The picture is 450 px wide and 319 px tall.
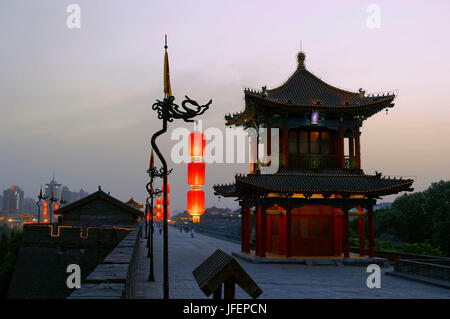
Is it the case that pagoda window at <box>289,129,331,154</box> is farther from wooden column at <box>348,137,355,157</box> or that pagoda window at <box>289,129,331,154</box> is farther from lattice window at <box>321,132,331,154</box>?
wooden column at <box>348,137,355,157</box>

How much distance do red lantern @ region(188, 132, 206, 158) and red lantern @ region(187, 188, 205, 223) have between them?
4.14 ft

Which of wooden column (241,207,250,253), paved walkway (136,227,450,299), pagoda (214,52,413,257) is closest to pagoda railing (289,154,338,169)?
pagoda (214,52,413,257)

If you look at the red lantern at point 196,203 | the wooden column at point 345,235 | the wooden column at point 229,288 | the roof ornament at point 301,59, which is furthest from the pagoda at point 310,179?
the wooden column at point 229,288

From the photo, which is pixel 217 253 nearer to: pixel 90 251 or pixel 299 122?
pixel 299 122

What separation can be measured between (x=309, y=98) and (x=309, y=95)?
1.57 feet

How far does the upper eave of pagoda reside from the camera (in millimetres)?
21797

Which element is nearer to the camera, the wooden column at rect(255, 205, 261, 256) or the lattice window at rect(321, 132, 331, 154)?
the wooden column at rect(255, 205, 261, 256)

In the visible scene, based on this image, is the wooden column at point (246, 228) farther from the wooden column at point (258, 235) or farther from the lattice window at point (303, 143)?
the lattice window at point (303, 143)

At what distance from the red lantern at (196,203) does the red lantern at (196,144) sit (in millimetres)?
1263

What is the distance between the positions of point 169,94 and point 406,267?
518 inches

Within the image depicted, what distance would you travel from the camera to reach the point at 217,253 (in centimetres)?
600

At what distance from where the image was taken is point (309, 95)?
77.7ft

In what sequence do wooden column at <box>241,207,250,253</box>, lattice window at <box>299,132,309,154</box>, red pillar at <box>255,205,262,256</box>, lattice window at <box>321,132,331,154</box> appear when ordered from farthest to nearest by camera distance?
wooden column at <box>241,207,250,253</box>
lattice window at <box>321,132,331,154</box>
lattice window at <box>299,132,309,154</box>
red pillar at <box>255,205,262,256</box>

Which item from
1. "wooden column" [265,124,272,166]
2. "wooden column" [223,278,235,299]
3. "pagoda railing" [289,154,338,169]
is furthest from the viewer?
"pagoda railing" [289,154,338,169]
